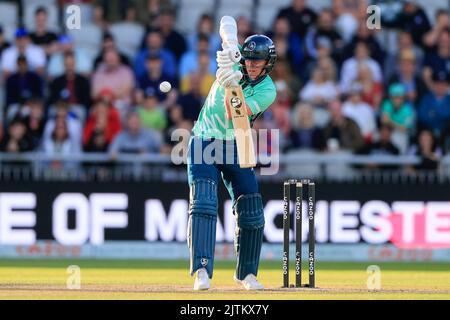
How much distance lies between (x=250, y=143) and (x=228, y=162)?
383mm

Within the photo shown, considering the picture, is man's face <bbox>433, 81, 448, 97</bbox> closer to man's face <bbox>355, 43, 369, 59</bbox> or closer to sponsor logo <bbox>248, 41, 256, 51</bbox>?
man's face <bbox>355, 43, 369, 59</bbox>

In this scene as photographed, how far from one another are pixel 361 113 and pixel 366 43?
1487mm

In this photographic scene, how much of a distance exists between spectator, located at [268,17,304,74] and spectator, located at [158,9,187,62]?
1.41 metres

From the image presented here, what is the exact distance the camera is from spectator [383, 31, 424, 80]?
20328mm

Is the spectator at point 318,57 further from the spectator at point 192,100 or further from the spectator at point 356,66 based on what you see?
the spectator at point 192,100

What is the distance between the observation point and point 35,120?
18688mm

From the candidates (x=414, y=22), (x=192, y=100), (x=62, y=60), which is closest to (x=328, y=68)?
(x=414, y=22)

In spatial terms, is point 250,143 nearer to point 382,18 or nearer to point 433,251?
point 433,251

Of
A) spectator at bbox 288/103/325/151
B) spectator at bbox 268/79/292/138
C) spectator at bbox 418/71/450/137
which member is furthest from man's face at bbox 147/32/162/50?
spectator at bbox 418/71/450/137

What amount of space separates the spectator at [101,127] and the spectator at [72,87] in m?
0.49

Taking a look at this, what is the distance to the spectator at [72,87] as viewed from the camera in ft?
63.4

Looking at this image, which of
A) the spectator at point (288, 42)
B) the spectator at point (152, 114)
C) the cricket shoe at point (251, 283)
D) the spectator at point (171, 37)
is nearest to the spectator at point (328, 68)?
the spectator at point (288, 42)

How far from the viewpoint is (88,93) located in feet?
63.9

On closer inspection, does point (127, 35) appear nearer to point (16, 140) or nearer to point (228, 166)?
point (16, 140)
